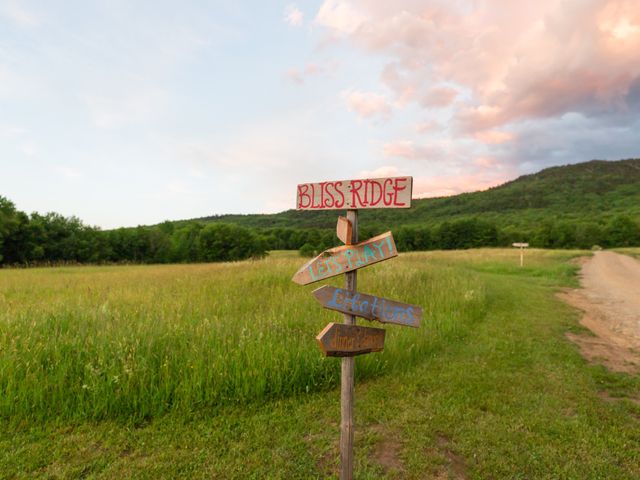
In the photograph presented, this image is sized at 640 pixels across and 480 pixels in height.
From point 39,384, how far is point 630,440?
6.61m

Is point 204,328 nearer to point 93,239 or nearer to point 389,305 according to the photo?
point 389,305

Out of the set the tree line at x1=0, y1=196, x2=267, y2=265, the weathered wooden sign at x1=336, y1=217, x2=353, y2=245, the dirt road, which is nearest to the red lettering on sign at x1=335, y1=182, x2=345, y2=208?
the weathered wooden sign at x1=336, y1=217, x2=353, y2=245

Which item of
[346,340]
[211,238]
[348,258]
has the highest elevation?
[211,238]

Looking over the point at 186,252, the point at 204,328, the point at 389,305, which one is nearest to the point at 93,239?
the point at 186,252

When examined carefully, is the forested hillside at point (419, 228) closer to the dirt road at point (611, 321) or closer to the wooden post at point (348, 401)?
the dirt road at point (611, 321)

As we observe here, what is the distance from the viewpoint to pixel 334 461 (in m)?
3.07

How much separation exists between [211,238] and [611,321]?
Result: 64.4 meters

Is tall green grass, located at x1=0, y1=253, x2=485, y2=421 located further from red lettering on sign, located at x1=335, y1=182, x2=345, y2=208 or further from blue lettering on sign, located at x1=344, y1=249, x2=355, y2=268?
red lettering on sign, located at x1=335, y1=182, x2=345, y2=208

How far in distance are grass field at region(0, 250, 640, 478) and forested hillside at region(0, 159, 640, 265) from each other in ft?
13.9

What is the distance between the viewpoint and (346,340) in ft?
8.10

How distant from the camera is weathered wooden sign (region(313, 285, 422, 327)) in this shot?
2.42m

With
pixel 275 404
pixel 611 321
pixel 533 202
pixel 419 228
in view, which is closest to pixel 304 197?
pixel 275 404

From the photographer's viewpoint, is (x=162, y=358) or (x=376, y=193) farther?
(x=162, y=358)

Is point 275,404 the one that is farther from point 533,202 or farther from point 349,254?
point 533,202
